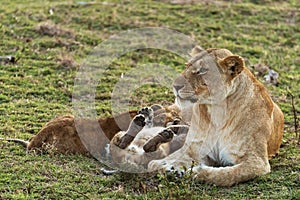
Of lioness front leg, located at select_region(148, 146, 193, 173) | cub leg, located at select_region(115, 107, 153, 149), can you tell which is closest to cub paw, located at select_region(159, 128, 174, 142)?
lioness front leg, located at select_region(148, 146, 193, 173)

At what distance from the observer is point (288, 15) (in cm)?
1563

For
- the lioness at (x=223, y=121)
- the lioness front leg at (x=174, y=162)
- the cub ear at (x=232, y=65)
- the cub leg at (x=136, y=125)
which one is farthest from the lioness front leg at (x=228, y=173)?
the cub leg at (x=136, y=125)

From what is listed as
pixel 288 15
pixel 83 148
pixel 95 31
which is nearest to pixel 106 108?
pixel 83 148

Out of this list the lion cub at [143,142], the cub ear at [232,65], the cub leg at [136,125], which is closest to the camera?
the cub ear at [232,65]

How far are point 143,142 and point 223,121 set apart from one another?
44.3 inches

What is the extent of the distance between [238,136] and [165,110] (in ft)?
5.40

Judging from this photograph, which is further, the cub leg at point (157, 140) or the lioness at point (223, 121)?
the cub leg at point (157, 140)

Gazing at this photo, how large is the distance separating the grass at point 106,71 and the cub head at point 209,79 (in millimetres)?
919

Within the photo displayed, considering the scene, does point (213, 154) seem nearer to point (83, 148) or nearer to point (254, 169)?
point (254, 169)

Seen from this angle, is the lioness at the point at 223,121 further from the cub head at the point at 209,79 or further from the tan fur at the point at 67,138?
the tan fur at the point at 67,138

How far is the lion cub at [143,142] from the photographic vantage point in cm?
775

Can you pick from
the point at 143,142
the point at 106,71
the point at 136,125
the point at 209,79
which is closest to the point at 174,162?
the point at 143,142

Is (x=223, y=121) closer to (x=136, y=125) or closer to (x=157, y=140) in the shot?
(x=157, y=140)

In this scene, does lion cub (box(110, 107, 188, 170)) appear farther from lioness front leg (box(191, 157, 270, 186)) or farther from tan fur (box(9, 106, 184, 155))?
lioness front leg (box(191, 157, 270, 186))
